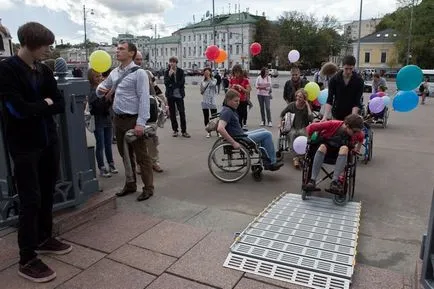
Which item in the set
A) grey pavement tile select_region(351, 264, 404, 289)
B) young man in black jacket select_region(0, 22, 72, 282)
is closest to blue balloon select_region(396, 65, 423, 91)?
grey pavement tile select_region(351, 264, 404, 289)

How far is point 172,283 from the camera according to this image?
278 cm

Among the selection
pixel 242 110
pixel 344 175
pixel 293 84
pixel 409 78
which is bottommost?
pixel 344 175

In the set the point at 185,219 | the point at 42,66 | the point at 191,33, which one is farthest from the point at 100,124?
the point at 191,33

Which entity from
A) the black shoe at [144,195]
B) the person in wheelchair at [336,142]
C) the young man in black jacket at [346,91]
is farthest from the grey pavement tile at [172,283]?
the young man in black jacket at [346,91]

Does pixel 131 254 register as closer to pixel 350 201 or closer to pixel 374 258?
pixel 374 258

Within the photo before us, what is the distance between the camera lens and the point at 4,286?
2.72 metres

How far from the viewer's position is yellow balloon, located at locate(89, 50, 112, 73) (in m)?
5.72

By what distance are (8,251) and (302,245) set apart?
2413 millimetres

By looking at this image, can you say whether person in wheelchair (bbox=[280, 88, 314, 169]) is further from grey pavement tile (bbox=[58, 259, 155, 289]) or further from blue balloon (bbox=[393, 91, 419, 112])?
grey pavement tile (bbox=[58, 259, 155, 289])

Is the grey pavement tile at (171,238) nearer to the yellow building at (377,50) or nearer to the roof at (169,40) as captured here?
the yellow building at (377,50)

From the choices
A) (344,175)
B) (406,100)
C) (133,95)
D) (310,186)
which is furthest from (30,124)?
Answer: (406,100)

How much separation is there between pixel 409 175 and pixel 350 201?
1880 millimetres

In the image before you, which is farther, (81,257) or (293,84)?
(293,84)

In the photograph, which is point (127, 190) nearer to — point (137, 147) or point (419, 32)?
point (137, 147)
